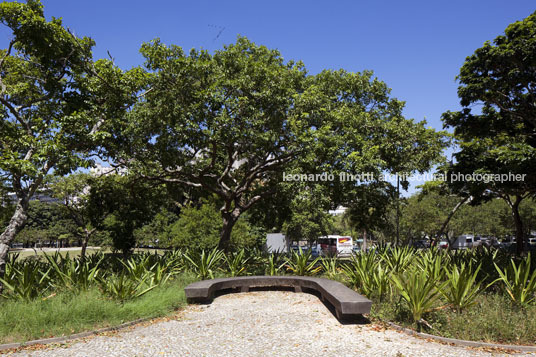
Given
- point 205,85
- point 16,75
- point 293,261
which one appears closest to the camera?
point 16,75

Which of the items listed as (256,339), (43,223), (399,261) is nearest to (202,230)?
(399,261)

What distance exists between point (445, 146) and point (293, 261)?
9.78m

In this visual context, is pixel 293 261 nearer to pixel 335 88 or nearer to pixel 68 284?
pixel 68 284

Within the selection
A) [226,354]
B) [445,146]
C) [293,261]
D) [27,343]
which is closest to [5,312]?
[27,343]

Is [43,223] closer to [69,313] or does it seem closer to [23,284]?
[23,284]

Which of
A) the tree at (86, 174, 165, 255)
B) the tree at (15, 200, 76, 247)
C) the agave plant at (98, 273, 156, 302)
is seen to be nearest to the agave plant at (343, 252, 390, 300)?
the agave plant at (98, 273, 156, 302)

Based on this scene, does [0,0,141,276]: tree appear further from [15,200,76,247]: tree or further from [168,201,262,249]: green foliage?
[15,200,76,247]: tree

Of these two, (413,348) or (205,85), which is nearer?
(413,348)

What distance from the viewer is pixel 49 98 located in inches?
403

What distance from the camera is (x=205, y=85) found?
13.6 m

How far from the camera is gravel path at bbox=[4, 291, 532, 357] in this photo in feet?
17.7

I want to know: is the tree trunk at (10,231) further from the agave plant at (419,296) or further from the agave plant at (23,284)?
the agave plant at (419,296)

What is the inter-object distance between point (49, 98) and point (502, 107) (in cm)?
1335

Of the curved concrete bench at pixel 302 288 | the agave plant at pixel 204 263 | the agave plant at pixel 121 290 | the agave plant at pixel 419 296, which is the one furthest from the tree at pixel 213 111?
the agave plant at pixel 419 296
